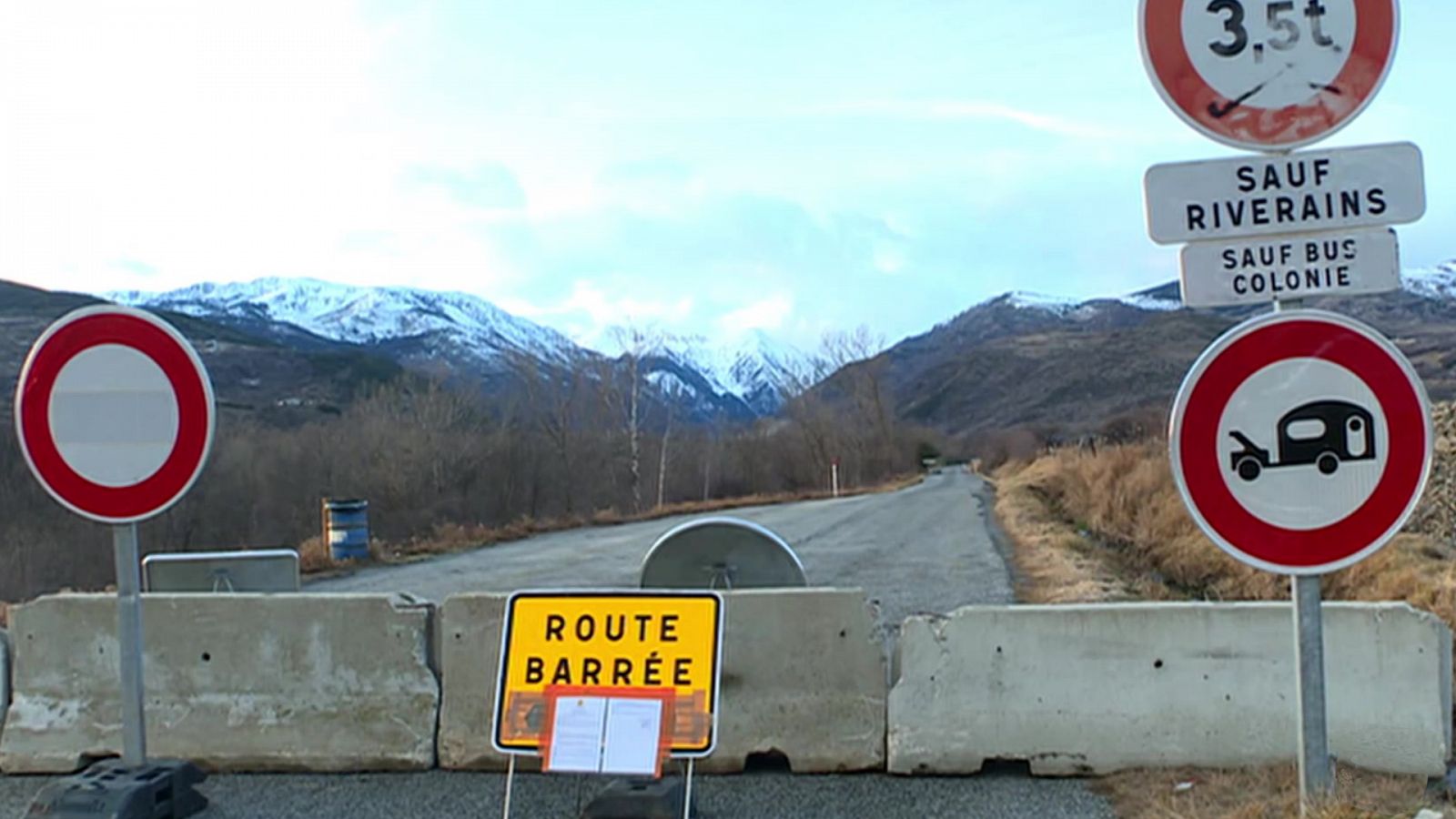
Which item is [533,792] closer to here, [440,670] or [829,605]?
[440,670]

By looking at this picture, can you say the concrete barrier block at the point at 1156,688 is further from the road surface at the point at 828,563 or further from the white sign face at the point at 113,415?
the road surface at the point at 828,563

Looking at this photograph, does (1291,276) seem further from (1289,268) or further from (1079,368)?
(1079,368)

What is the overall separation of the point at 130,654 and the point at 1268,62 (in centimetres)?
507

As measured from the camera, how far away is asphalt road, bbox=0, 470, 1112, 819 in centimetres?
518

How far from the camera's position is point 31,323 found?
291 ft

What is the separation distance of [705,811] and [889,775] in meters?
0.99

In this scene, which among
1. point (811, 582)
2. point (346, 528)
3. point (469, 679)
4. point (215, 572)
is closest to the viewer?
point (469, 679)

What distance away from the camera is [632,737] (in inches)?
180

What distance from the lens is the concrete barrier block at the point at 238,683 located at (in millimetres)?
5922

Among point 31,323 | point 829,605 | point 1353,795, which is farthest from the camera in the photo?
point 31,323

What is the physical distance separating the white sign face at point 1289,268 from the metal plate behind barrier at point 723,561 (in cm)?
287

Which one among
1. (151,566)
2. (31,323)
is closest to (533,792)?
(151,566)

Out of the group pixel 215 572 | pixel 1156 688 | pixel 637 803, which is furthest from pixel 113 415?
pixel 1156 688

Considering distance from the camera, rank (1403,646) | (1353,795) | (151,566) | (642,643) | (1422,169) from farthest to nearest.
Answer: (151,566)
(1403,646)
(642,643)
(1353,795)
(1422,169)
